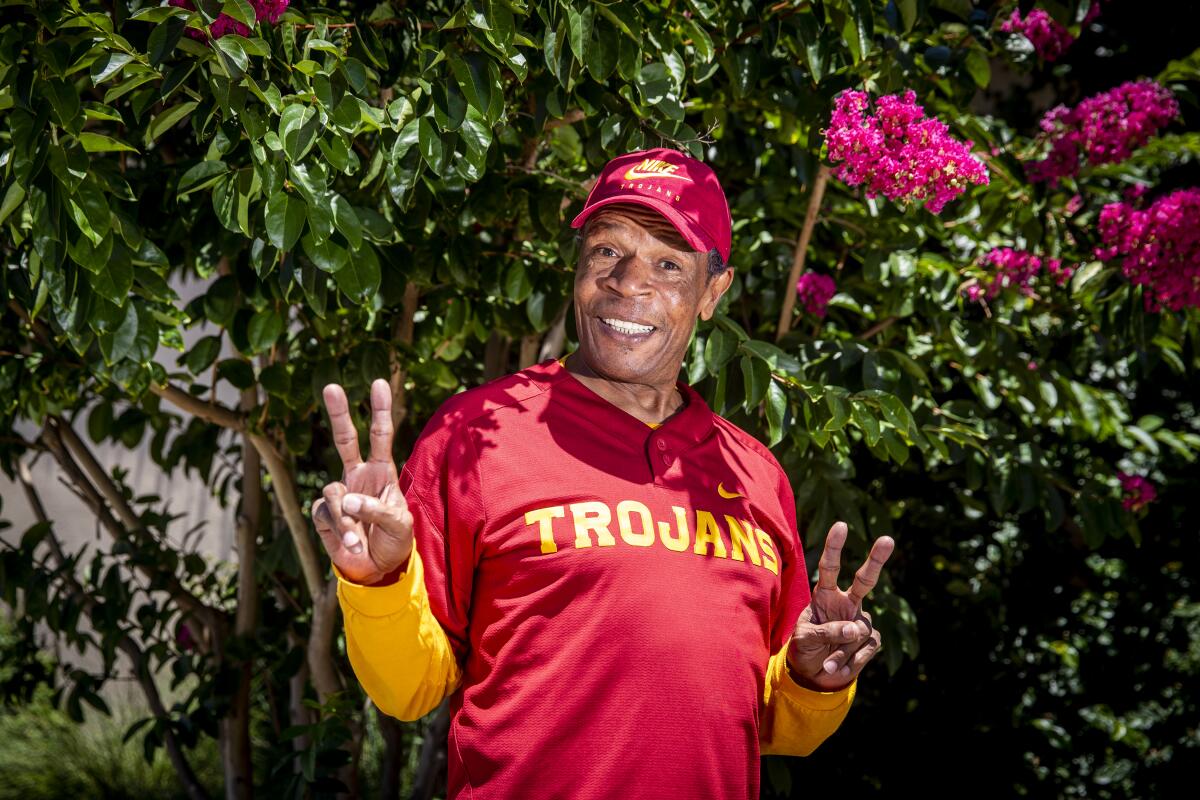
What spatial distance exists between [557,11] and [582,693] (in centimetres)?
111

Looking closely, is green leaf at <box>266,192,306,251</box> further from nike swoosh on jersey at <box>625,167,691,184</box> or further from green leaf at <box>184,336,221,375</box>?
green leaf at <box>184,336,221,375</box>

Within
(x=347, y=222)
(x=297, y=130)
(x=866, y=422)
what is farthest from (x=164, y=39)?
(x=866, y=422)

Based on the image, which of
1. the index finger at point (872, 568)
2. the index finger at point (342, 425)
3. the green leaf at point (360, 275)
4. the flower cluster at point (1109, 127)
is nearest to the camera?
the index finger at point (342, 425)

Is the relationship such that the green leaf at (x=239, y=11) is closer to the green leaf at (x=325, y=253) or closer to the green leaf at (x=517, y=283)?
the green leaf at (x=325, y=253)

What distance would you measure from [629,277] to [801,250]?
1.02 m

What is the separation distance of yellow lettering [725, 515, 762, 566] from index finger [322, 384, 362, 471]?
1.96ft

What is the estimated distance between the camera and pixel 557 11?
201 cm

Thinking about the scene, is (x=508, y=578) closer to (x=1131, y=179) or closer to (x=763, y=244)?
(x=763, y=244)

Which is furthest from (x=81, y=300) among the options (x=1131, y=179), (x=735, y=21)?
(x=1131, y=179)

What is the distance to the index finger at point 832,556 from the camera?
1.72m

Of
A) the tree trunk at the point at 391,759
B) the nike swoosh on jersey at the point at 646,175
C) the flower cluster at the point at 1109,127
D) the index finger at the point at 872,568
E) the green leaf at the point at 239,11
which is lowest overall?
the tree trunk at the point at 391,759

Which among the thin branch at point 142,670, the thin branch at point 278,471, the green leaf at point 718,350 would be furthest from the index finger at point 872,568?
the thin branch at point 142,670

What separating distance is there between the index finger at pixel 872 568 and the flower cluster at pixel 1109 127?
1518mm

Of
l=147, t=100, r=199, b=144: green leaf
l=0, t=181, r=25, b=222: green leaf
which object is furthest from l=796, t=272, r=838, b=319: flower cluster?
l=0, t=181, r=25, b=222: green leaf
